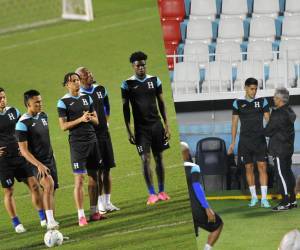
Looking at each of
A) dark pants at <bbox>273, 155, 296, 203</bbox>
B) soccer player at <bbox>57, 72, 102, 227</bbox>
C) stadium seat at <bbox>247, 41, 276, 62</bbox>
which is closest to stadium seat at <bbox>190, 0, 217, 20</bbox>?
stadium seat at <bbox>247, 41, 276, 62</bbox>

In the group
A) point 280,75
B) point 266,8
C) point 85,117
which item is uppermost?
point 266,8

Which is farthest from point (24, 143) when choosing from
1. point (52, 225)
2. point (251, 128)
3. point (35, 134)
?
point (251, 128)

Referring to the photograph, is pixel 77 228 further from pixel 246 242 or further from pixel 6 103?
pixel 246 242

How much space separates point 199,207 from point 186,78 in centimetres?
26

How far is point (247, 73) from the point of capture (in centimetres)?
208

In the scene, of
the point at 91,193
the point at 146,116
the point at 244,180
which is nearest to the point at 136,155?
the point at 91,193

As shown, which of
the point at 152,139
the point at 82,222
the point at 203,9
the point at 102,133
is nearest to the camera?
the point at 203,9

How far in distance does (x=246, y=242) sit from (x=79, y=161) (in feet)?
2.31

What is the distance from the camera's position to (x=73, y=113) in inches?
103

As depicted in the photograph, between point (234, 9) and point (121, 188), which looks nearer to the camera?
point (234, 9)

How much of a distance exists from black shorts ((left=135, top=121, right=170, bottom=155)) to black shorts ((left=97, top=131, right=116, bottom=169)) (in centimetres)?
16

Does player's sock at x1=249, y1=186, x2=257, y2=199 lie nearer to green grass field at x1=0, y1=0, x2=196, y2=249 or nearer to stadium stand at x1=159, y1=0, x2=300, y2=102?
stadium stand at x1=159, y1=0, x2=300, y2=102

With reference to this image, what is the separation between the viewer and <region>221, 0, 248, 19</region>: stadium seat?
2.14 m

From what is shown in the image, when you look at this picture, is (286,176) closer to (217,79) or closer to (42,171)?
(217,79)
